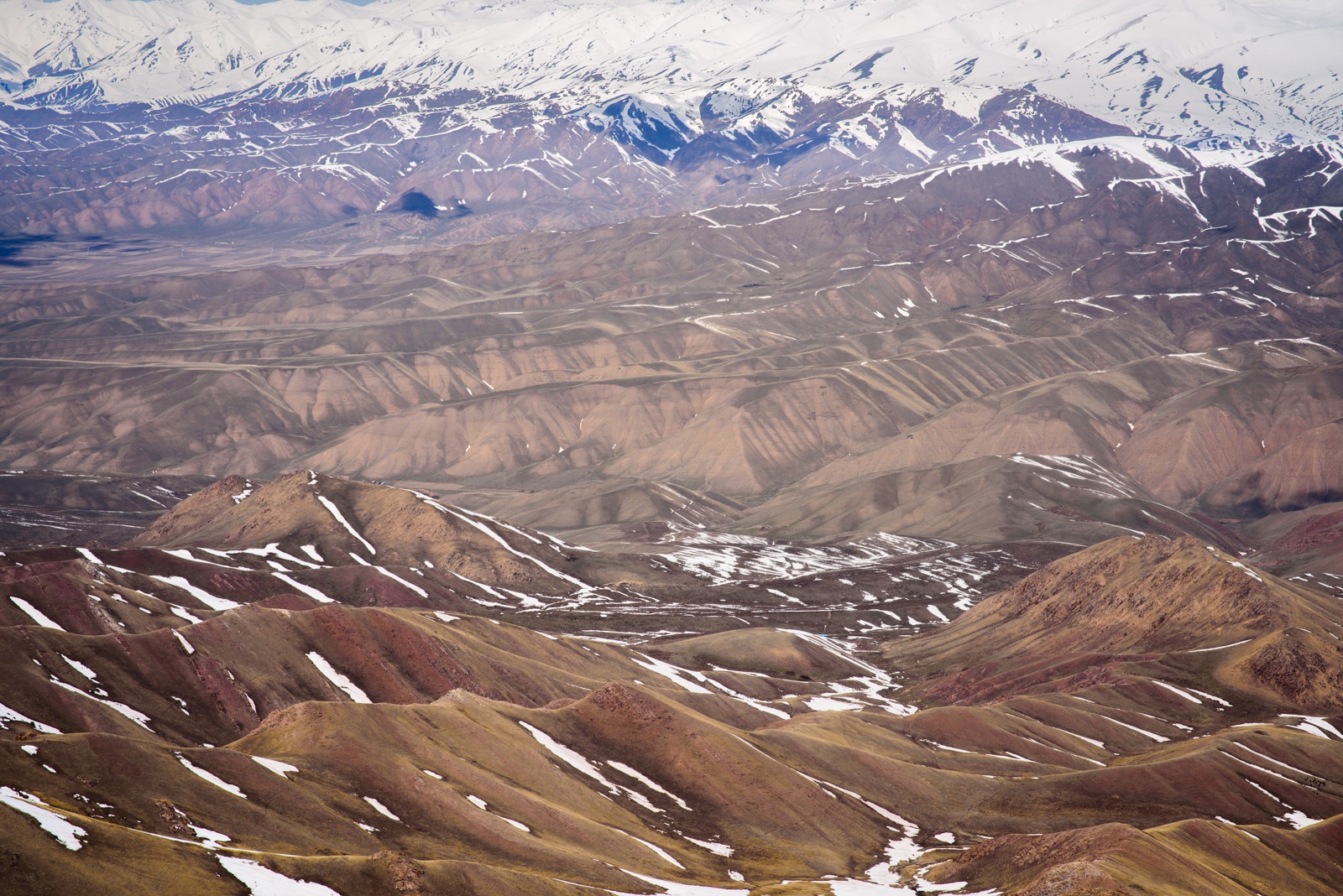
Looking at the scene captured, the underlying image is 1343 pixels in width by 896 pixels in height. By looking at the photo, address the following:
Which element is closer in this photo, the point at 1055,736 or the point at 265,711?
the point at 265,711

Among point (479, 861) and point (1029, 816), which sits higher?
point (479, 861)

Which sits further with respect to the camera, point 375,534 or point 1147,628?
point 375,534

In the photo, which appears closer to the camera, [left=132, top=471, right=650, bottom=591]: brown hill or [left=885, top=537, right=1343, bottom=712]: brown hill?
[left=885, top=537, right=1343, bottom=712]: brown hill

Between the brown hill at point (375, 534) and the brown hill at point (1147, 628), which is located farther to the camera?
the brown hill at point (375, 534)

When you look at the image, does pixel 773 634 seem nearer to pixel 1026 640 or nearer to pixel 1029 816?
pixel 1026 640

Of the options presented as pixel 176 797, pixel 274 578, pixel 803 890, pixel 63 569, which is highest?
pixel 176 797

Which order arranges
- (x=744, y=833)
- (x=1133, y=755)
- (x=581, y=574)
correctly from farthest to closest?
1. (x=581, y=574)
2. (x=1133, y=755)
3. (x=744, y=833)

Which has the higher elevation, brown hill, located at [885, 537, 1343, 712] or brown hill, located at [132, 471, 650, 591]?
brown hill, located at [885, 537, 1343, 712]

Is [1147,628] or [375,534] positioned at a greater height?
[1147,628]

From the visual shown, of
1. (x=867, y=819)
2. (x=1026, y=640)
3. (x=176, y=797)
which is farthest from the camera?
(x=1026, y=640)

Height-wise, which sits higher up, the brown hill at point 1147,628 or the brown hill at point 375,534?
the brown hill at point 1147,628

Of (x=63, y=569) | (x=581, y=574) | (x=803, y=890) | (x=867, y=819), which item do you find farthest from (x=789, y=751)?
(x=581, y=574)
